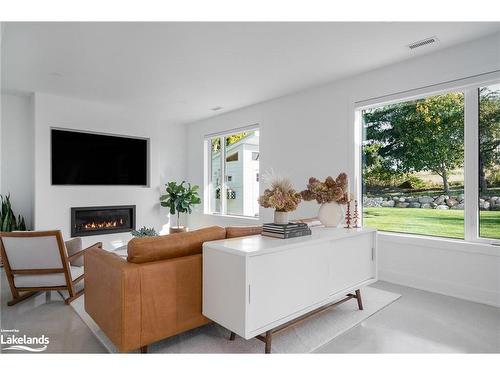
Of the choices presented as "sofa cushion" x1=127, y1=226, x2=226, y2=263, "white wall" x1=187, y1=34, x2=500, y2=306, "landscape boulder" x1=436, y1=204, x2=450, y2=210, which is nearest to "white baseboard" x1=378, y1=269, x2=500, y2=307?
"white wall" x1=187, y1=34, x2=500, y2=306

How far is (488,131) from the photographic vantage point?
3.06 meters

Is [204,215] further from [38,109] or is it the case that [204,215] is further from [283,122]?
[38,109]

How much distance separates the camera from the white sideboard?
5.85 ft

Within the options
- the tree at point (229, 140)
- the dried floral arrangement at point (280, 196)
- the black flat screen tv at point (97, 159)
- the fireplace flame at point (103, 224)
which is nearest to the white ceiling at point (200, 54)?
the black flat screen tv at point (97, 159)

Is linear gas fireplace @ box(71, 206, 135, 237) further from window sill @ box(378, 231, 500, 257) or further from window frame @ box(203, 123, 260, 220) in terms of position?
window sill @ box(378, 231, 500, 257)

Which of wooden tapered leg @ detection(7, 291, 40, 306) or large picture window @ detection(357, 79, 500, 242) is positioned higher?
large picture window @ detection(357, 79, 500, 242)

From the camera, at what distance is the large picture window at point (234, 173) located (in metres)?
5.90

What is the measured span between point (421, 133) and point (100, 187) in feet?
17.3

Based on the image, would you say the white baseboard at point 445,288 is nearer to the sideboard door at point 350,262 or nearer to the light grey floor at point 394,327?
the light grey floor at point 394,327

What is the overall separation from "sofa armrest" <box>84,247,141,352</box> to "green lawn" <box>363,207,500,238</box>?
10.6ft

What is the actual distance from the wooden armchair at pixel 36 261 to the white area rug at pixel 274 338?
1.23 feet

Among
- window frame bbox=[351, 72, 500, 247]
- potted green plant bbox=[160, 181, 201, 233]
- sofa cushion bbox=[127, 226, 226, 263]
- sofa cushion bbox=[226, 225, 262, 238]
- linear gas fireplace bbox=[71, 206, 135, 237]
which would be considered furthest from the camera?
potted green plant bbox=[160, 181, 201, 233]

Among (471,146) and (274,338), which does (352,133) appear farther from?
(274,338)
